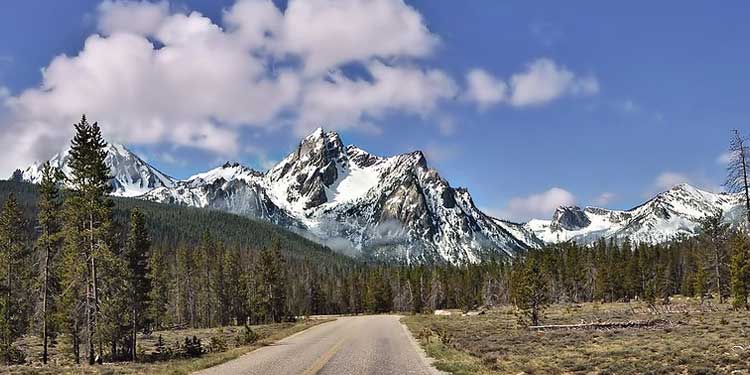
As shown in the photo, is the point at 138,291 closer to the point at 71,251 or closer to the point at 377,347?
the point at 71,251

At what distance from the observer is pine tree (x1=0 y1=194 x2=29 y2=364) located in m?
41.4

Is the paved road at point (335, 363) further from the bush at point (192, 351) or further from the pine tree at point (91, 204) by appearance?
the pine tree at point (91, 204)

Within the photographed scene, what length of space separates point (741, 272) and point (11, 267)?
2774 inches

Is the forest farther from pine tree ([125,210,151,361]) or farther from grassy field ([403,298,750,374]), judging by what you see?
grassy field ([403,298,750,374])

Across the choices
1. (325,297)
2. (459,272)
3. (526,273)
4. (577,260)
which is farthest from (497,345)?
(459,272)

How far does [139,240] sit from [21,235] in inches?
422

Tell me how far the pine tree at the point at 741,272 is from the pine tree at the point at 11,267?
65033mm

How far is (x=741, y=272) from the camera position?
6075 cm

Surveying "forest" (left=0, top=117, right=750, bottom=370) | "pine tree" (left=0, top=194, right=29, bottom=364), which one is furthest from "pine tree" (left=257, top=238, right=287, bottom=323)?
"pine tree" (left=0, top=194, right=29, bottom=364)

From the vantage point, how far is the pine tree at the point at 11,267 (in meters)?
41.4

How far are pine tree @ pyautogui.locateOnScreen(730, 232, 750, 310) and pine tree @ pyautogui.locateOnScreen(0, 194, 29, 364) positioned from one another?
65.0 meters

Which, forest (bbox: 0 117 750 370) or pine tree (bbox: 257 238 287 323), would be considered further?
pine tree (bbox: 257 238 287 323)

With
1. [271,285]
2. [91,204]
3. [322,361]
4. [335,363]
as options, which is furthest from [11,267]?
[271,285]

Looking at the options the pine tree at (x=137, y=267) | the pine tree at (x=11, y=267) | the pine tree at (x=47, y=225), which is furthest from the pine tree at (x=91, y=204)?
the pine tree at (x=11, y=267)
